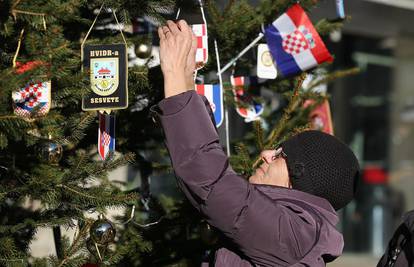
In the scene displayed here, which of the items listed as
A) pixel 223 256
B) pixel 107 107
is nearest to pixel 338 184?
pixel 223 256

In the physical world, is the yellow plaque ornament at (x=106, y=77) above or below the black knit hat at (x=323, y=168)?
above

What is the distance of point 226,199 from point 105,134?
0.77 metres

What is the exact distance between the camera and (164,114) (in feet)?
6.52

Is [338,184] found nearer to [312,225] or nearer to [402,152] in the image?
[312,225]

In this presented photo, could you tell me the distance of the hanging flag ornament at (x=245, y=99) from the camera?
10.7 ft

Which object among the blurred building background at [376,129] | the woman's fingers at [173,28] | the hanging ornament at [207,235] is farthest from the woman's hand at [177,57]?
the blurred building background at [376,129]

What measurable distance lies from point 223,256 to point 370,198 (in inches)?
361

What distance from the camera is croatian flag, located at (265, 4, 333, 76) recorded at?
321cm

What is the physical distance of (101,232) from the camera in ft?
7.98

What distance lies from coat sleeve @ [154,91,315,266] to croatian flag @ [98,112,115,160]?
0.60 meters

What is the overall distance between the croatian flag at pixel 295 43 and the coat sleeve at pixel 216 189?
132 centimetres

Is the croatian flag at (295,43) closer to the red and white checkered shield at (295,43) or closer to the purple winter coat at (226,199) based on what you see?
the red and white checkered shield at (295,43)

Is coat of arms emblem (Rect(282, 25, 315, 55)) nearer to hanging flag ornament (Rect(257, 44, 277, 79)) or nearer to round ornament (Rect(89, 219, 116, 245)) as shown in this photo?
hanging flag ornament (Rect(257, 44, 277, 79))

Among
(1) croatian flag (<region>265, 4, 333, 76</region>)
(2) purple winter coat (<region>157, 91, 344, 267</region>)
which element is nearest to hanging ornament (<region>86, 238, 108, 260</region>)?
(2) purple winter coat (<region>157, 91, 344, 267</region>)
